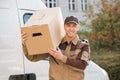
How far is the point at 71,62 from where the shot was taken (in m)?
4.60

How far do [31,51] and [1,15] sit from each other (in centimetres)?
100

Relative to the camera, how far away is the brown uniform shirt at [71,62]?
464 cm

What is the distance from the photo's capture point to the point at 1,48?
541 cm

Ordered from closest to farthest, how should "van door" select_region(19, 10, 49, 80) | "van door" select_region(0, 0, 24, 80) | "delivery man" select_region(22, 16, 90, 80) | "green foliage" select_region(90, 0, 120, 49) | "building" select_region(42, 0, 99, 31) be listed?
1. "delivery man" select_region(22, 16, 90, 80)
2. "van door" select_region(0, 0, 24, 80)
3. "van door" select_region(19, 10, 49, 80)
4. "green foliage" select_region(90, 0, 120, 49)
5. "building" select_region(42, 0, 99, 31)

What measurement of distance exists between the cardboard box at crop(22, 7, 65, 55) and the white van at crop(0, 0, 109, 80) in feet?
2.48

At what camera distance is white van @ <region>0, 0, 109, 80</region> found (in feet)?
17.7

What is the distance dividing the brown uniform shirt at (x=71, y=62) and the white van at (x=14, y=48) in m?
0.74

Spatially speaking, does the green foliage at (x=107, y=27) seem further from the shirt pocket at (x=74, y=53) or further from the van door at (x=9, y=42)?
the shirt pocket at (x=74, y=53)

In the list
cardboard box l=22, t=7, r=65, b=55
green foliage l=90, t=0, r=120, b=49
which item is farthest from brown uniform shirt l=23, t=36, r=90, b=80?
green foliage l=90, t=0, r=120, b=49

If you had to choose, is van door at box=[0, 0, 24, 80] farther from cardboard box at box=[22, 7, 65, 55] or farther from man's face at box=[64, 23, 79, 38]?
man's face at box=[64, 23, 79, 38]

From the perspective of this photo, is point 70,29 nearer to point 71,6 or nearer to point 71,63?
point 71,63

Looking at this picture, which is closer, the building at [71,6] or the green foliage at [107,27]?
the green foliage at [107,27]

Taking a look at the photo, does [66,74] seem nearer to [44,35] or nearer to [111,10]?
[44,35]

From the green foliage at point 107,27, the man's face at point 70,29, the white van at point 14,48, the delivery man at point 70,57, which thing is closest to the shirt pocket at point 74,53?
the delivery man at point 70,57
